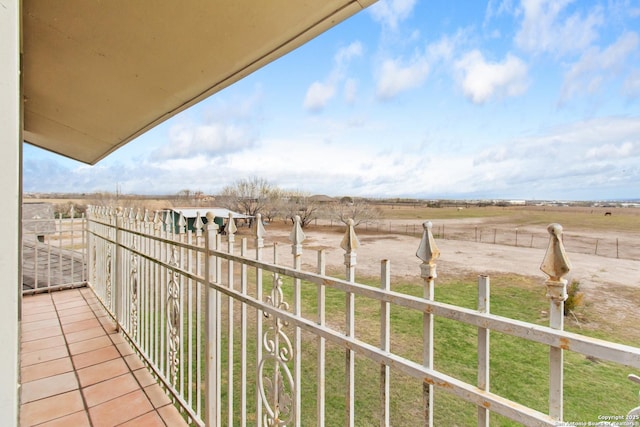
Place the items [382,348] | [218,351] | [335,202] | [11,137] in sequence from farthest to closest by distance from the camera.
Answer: [335,202], [218,351], [382,348], [11,137]

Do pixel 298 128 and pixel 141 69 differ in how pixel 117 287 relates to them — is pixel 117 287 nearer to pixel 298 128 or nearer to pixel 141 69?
pixel 141 69

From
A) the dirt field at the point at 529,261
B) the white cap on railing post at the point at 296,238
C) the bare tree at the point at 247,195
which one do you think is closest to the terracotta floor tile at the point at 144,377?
the white cap on railing post at the point at 296,238

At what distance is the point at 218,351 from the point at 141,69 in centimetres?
155

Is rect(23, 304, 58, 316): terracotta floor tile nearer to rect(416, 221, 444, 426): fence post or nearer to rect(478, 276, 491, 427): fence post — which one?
rect(416, 221, 444, 426): fence post

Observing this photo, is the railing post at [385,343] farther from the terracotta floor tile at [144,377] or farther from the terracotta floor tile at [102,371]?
the terracotta floor tile at [102,371]

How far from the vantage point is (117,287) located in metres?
2.91

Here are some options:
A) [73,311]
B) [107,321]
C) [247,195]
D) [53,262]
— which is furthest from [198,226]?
[247,195]

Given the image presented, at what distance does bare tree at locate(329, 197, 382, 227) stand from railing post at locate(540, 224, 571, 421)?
26796 mm

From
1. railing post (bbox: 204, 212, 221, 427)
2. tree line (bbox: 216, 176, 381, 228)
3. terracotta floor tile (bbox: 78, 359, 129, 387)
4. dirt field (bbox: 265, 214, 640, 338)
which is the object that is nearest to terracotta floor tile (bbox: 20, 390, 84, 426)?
terracotta floor tile (bbox: 78, 359, 129, 387)

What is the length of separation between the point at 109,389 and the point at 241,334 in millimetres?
1353

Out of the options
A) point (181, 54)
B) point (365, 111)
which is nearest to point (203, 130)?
point (365, 111)

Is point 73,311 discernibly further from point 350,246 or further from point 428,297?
point 428,297

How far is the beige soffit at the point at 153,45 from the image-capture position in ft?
3.43

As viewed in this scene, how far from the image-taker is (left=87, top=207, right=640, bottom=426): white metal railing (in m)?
0.64
